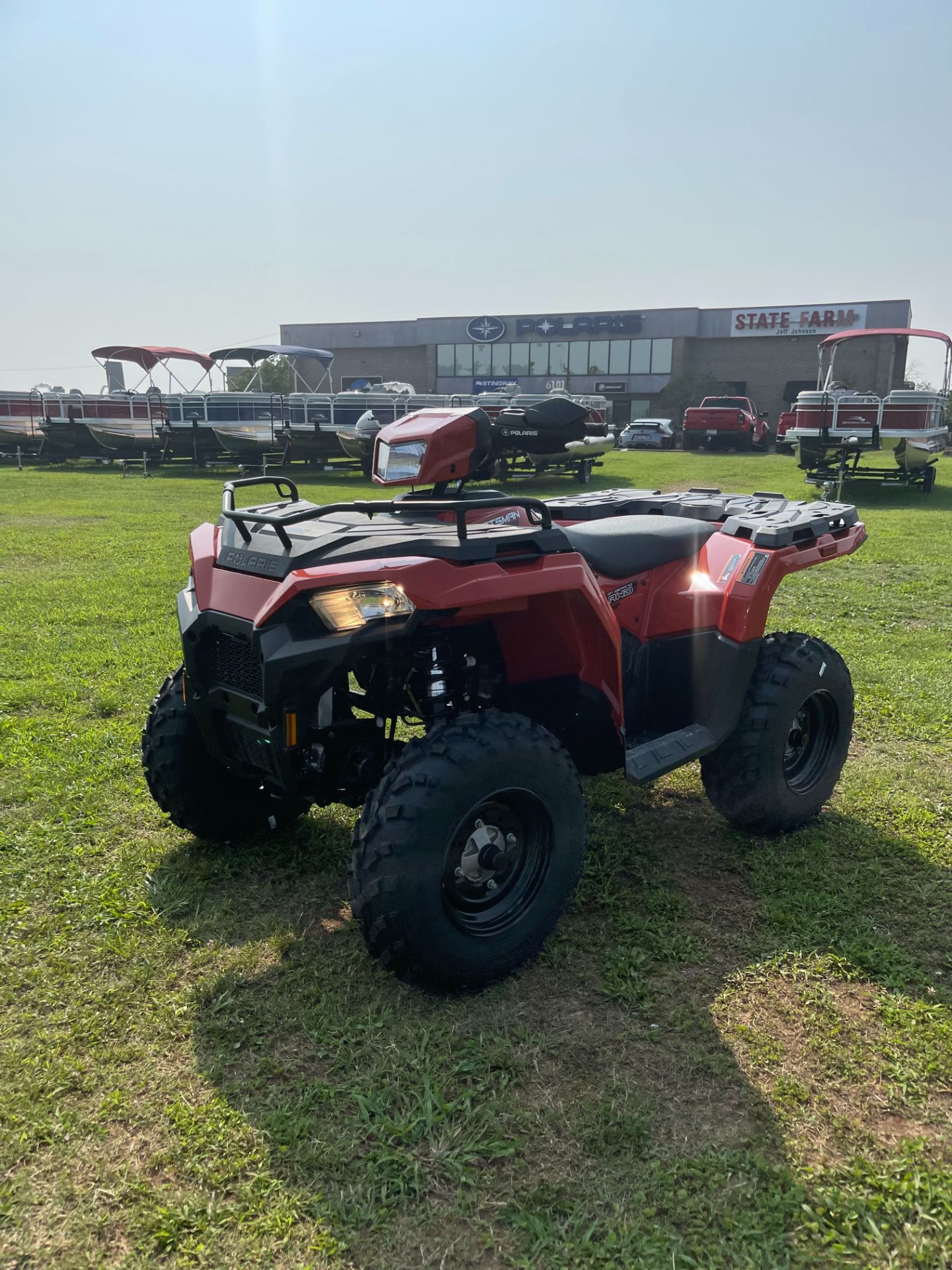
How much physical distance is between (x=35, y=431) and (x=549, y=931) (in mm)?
27432

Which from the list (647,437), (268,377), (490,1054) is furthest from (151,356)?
(490,1054)

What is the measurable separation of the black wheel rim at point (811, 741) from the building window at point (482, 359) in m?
54.2

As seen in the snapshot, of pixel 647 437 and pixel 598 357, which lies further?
pixel 598 357

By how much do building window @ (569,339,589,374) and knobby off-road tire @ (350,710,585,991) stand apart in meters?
54.1

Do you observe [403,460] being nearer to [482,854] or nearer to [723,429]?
[482,854]

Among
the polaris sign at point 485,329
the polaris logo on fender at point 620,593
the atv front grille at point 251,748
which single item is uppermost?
the polaris sign at point 485,329

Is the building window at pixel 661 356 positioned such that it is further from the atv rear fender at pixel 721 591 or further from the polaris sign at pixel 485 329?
the atv rear fender at pixel 721 591

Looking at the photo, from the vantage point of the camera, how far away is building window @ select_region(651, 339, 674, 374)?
52594 millimetres

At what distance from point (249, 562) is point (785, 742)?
2098 mm

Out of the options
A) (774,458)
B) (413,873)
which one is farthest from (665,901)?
(774,458)

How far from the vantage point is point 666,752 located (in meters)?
3.29

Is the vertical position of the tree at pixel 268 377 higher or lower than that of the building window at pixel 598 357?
lower

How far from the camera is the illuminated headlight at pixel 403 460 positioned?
3207 mm

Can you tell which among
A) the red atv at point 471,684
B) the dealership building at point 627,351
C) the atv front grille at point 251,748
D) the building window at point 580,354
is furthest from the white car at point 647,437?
the atv front grille at point 251,748
